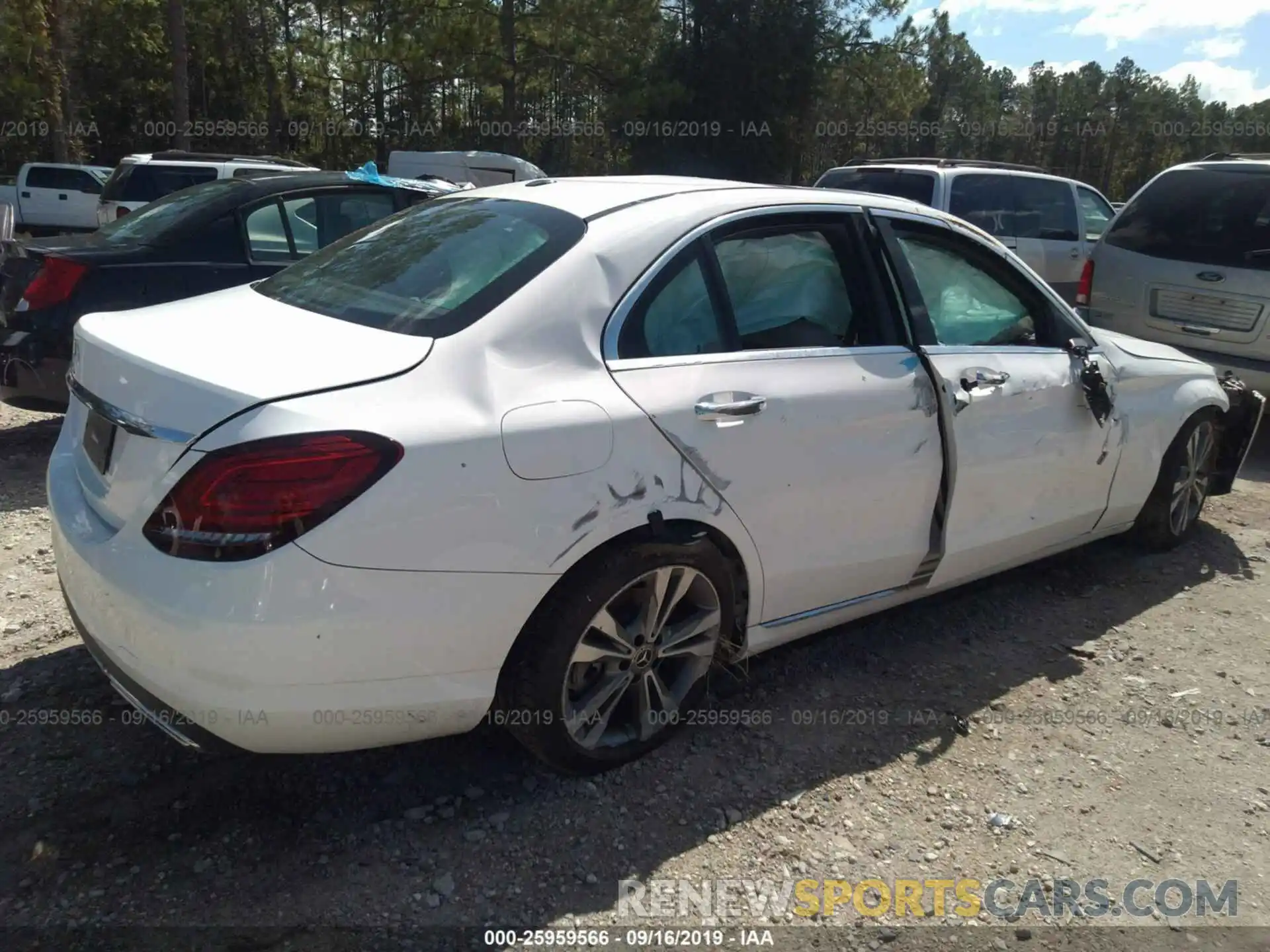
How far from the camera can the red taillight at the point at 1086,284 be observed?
7.67 m

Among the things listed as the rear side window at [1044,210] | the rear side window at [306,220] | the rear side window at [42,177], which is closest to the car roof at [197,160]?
the rear side window at [306,220]

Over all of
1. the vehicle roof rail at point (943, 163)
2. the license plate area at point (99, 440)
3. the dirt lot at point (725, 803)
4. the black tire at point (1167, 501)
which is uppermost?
the vehicle roof rail at point (943, 163)

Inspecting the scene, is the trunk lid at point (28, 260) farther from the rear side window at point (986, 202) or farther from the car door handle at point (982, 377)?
the rear side window at point (986, 202)

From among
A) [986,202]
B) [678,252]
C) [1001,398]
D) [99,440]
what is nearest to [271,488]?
[99,440]

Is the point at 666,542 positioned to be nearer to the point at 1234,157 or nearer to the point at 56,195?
the point at 1234,157

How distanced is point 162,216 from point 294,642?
4.85m

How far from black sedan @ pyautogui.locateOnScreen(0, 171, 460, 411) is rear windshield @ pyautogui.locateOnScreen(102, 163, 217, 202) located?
5.64 meters

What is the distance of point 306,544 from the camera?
2.25 m

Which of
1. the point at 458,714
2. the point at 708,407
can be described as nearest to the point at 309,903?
the point at 458,714

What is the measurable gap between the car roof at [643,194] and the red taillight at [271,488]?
115 centimetres

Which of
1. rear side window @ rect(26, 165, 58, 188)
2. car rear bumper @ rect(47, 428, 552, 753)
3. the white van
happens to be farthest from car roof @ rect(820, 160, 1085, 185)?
rear side window @ rect(26, 165, 58, 188)

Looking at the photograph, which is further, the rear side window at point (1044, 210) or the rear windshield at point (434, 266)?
the rear side window at point (1044, 210)

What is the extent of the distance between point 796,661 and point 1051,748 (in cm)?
92

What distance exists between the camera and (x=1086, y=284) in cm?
770
